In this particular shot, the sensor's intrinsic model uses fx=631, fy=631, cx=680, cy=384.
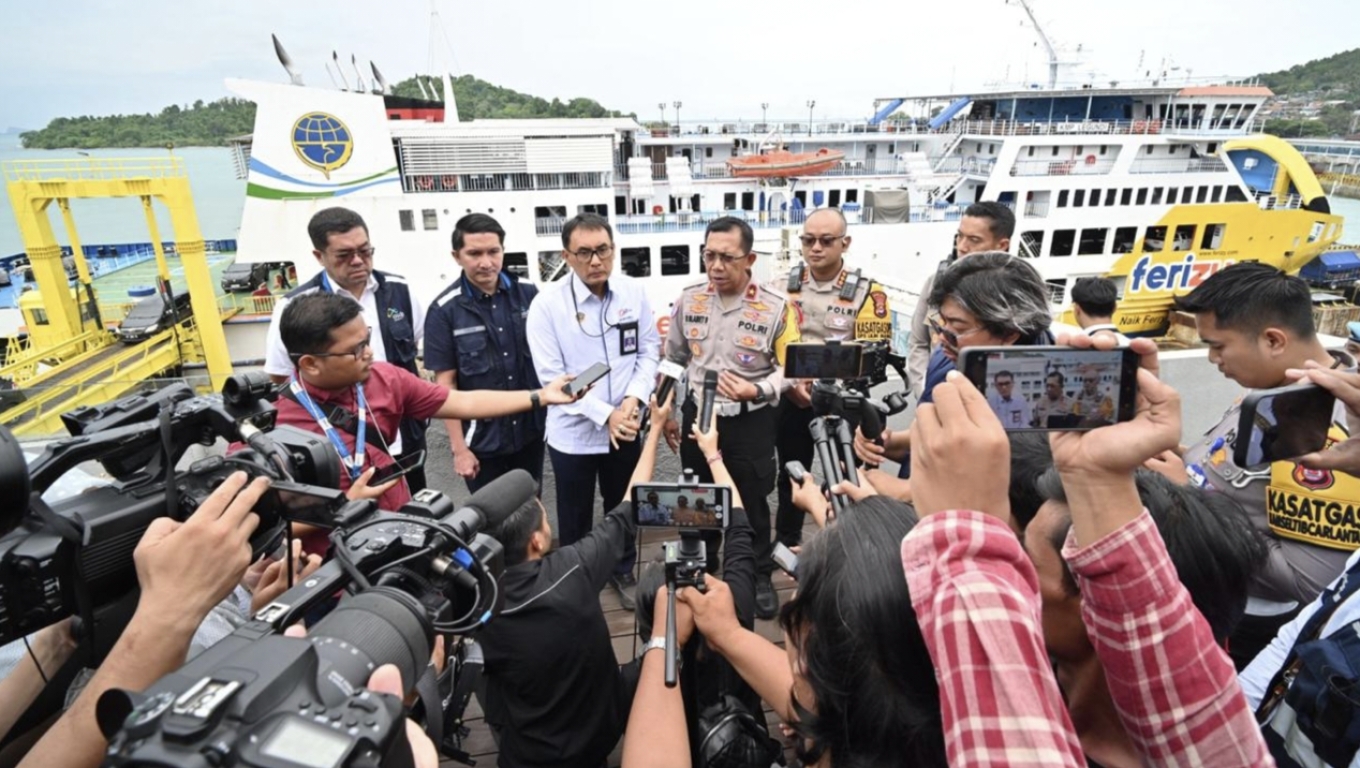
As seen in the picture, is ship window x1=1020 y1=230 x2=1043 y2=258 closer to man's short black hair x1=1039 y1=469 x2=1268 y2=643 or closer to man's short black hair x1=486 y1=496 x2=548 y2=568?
man's short black hair x1=1039 y1=469 x2=1268 y2=643

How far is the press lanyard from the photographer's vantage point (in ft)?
6.87

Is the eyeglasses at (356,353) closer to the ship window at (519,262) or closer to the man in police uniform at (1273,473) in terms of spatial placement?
the man in police uniform at (1273,473)

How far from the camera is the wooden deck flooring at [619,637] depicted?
7.10 feet

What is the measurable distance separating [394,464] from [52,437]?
242 cm

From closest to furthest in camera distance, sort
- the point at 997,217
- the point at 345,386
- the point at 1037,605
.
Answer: the point at 1037,605
the point at 345,386
the point at 997,217

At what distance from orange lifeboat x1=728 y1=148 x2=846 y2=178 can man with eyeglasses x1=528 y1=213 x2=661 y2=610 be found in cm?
1533

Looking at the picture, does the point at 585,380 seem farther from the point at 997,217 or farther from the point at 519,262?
the point at 519,262

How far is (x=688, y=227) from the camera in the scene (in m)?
15.8

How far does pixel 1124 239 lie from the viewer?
18.5 meters

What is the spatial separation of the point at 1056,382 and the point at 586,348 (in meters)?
2.19

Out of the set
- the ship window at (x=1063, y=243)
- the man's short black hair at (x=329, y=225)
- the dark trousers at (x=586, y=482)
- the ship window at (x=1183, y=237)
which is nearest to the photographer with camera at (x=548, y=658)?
the dark trousers at (x=586, y=482)

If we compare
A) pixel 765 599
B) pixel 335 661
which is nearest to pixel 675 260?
pixel 765 599

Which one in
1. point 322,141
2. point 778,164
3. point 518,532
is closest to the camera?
point 518,532

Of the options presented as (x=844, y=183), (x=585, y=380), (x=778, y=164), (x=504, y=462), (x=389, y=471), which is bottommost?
(x=504, y=462)
